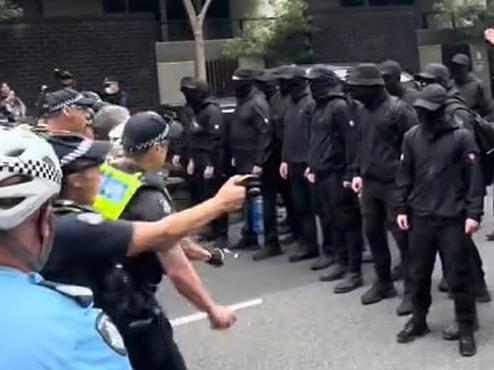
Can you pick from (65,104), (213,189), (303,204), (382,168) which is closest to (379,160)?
(382,168)

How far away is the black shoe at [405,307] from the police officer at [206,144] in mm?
3080

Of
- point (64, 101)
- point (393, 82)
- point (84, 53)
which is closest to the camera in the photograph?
point (64, 101)

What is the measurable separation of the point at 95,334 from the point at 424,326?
5084mm

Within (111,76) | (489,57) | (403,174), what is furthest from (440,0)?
(403,174)

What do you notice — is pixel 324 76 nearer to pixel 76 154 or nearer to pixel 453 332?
pixel 453 332

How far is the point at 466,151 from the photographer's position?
6121mm

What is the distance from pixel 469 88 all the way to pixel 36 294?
26.9ft

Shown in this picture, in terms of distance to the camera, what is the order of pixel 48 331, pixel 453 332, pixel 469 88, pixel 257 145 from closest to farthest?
pixel 48 331
pixel 453 332
pixel 469 88
pixel 257 145

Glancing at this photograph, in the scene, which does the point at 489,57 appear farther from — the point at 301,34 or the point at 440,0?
the point at 301,34

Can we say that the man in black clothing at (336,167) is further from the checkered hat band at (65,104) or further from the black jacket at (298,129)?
the checkered hat band at (65,104)

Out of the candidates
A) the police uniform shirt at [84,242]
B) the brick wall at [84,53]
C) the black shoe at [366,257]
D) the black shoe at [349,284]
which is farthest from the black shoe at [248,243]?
the brick wall at [84,53]

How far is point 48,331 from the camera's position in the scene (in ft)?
5.74

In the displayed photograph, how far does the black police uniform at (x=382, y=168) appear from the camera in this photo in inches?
285

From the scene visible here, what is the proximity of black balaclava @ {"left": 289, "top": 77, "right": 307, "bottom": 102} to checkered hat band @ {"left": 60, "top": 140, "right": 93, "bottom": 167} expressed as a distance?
221 inches
